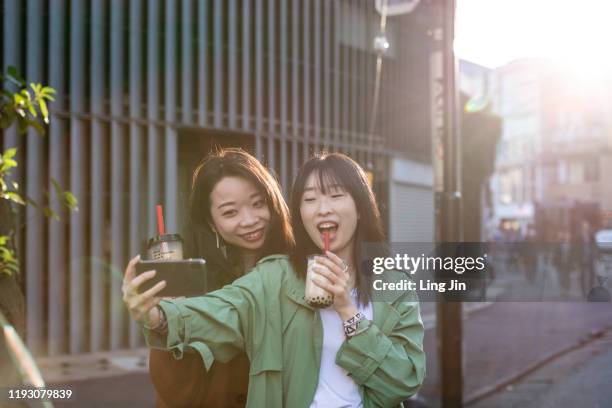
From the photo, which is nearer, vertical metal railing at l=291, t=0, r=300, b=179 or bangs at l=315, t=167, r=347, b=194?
bangs at l=315, t=167, r=347, b=194

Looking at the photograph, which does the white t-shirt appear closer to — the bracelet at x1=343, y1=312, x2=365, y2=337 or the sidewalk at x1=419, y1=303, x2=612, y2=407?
the bracelet at x1=343, y1=312, x2=365, y2=337

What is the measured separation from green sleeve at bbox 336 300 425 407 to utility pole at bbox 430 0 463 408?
2557 mm

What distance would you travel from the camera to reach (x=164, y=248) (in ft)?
6.48

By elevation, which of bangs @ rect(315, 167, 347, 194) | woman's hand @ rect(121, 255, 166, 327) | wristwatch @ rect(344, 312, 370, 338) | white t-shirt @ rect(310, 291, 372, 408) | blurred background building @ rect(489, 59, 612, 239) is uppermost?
blurred background building @ rect(489, 59, 612, 239)

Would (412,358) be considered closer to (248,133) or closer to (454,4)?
(454,4)

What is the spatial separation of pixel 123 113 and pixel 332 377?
253 inches

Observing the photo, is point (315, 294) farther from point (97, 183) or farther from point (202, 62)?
point (202, 62)

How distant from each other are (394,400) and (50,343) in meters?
6.08

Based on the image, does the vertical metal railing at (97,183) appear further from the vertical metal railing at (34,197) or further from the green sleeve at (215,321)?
the green sleeve at (215,321)

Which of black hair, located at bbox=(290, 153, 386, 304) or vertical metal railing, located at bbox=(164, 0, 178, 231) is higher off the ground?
vertical metal railing, located at bbox=(164, 0, 178, 231)

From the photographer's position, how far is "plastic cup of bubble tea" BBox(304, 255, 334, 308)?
188 centimetres

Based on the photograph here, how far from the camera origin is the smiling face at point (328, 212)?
6.71 ft

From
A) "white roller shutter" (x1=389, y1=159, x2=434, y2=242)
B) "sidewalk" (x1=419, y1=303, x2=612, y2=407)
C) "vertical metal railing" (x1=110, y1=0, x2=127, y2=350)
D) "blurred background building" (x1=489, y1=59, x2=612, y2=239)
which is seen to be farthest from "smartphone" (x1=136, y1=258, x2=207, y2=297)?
"blurred background building" (x1=489, y1=59, x2=612, y2=239)

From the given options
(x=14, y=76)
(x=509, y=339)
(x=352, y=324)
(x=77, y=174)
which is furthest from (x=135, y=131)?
(x=352, y=324)
